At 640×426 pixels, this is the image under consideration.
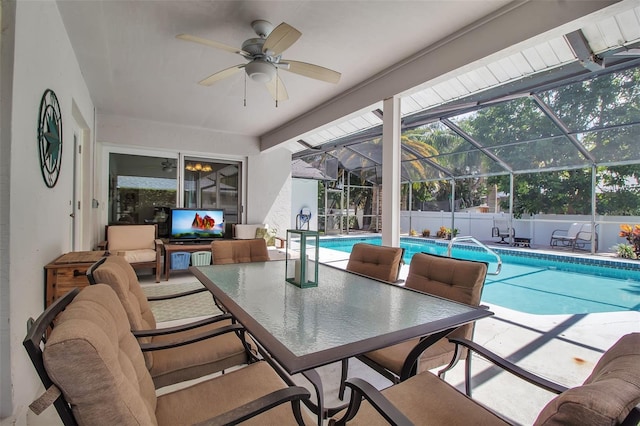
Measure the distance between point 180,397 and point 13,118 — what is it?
171cm

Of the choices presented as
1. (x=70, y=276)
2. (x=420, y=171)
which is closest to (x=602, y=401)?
(x=70, y=276)

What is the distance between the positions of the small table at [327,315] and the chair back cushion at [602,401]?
0.56m

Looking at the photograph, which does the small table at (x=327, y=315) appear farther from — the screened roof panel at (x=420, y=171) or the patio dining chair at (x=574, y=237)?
the patio dining chair at (x=574, y=237)

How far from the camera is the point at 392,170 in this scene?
11.6 ft

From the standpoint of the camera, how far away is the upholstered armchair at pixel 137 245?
16.1ft

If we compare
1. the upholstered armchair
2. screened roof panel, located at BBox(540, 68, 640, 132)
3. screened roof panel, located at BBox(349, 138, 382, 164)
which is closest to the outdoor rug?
the upholstered armchair

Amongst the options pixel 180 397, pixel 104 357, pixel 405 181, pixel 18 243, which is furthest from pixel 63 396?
pixel 405 181

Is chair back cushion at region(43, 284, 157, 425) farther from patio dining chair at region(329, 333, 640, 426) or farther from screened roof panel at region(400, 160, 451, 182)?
screened roof panel at region(400, 160, 451, 182)

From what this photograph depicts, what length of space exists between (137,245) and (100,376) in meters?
5.23

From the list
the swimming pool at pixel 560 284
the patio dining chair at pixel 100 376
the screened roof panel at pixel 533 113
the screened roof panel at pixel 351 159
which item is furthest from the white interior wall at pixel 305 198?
the patio dining chair at pixel 100 376

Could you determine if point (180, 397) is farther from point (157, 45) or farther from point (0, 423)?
point (157, 45)

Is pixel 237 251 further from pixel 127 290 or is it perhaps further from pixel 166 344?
pixel 166 344

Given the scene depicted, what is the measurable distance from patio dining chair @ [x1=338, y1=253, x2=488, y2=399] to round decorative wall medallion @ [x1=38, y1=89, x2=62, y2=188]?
98.8 inches

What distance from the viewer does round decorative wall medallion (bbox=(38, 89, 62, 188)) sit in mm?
2182
